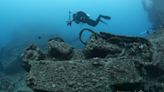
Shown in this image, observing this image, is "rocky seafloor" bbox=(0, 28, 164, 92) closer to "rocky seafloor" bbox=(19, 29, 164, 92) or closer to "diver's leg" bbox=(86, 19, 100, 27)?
"rocky seafloor" bbox=(19, 29, 164, 92)

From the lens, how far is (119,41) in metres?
5.21

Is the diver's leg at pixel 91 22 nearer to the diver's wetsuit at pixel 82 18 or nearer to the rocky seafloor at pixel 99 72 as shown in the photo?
the diver's wetsuit at pixel 82 18

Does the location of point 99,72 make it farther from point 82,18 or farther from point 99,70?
point 82,18

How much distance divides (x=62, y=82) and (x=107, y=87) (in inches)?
26.7

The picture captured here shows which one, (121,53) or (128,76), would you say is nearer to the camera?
(128,76)

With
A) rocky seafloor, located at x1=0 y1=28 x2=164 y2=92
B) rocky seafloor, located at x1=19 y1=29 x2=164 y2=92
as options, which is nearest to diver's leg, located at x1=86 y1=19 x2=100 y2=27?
rocky seafloor, located at x1=0 y1=28 x2=164 y2=92

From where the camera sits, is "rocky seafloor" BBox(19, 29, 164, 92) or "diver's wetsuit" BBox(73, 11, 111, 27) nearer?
"rocky seafloor" BBox(19, 29, 164, 92)

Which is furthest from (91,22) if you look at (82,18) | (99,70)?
(99,70)

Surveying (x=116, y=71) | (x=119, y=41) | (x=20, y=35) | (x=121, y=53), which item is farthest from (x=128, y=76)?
(x=20, y=35)

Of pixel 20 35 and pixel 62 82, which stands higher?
pixel 20 35

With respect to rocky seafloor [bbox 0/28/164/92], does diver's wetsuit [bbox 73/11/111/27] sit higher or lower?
higher

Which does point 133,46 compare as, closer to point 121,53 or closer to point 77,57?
point 121,53

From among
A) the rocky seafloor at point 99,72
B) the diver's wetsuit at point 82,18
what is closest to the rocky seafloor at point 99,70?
the rocky seafloor at point 99,72

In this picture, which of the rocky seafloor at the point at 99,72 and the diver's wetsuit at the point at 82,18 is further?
the diver's wetsuit at the point at 82,18
